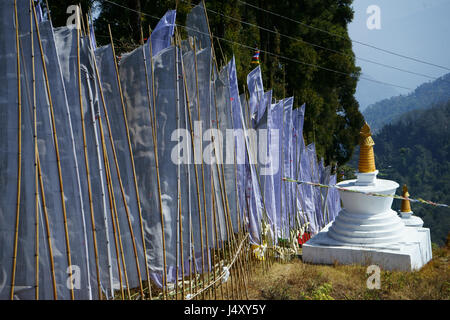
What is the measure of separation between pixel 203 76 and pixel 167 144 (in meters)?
1.00

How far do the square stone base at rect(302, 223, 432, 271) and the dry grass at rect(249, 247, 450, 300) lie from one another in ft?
0.55

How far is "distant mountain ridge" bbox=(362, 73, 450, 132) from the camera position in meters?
107

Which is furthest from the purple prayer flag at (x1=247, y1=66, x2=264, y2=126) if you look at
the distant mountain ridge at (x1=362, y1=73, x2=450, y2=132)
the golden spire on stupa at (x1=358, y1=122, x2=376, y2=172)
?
the distant mountain ridge at (x1=362, y1=73, x2=450, y2=132)

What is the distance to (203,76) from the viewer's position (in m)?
4.69

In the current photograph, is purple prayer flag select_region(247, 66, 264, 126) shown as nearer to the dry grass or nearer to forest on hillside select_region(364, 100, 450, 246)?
the dry grass

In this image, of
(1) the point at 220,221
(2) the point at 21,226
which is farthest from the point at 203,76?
(2) the point at 21,226

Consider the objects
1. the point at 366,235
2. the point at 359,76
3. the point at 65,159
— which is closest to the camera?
the point at 65,159

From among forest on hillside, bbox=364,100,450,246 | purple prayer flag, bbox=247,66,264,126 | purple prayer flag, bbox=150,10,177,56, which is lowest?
forest on hillside, bbox=364,100,450,246

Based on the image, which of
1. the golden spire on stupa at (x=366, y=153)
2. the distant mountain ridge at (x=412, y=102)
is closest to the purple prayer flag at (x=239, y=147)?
the golden spire on stupa at (x=366, y=153)

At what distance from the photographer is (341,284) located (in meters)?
4.73

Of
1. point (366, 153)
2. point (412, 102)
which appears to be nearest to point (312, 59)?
point (366, 153)

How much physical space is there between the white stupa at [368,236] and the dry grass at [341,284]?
21 centimetres

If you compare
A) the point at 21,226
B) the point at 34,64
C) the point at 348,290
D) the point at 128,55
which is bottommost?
the point at 348,290
